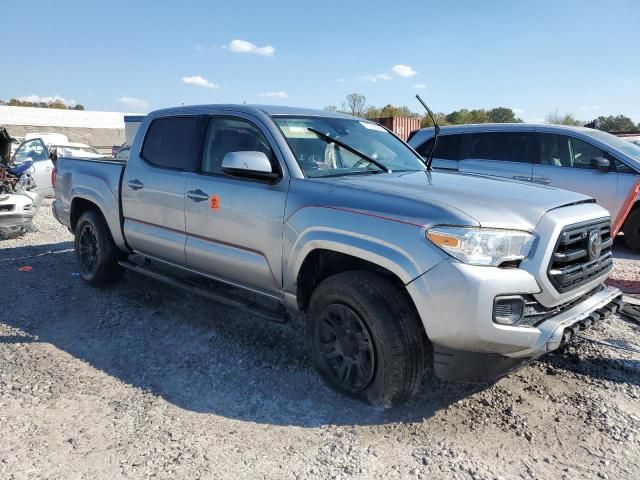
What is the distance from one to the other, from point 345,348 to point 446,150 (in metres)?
5.85

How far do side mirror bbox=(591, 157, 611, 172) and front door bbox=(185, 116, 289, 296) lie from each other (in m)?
5.34

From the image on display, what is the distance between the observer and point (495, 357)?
2812mm

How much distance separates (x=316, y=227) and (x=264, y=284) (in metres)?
0.75

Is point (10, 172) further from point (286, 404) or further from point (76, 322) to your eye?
point (286, 404)

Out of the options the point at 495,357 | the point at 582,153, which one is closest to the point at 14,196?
the point at 495,357

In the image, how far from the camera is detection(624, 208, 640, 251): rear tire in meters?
7.65

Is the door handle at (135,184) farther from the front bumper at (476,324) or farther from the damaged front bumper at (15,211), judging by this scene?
the damaged front bumper at (15,211)

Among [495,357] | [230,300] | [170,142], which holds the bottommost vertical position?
[230,300]

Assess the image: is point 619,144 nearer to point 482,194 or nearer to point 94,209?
point 482,194

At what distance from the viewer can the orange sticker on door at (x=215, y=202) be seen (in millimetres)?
3988

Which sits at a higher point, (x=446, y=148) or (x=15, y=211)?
(x=446, y=148)

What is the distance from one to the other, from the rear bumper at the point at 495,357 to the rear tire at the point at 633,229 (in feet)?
18.4

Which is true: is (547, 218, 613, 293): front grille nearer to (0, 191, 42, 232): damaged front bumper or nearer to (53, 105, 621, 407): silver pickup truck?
(53, 105, 621, 407): silver pickup truck

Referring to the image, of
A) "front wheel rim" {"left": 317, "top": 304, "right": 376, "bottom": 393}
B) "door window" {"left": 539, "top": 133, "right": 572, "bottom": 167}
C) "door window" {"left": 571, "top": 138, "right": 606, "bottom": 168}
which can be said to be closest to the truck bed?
"front wheel rim" {"left": 317, "top": 304, "right": 376, "bottom": 393}
